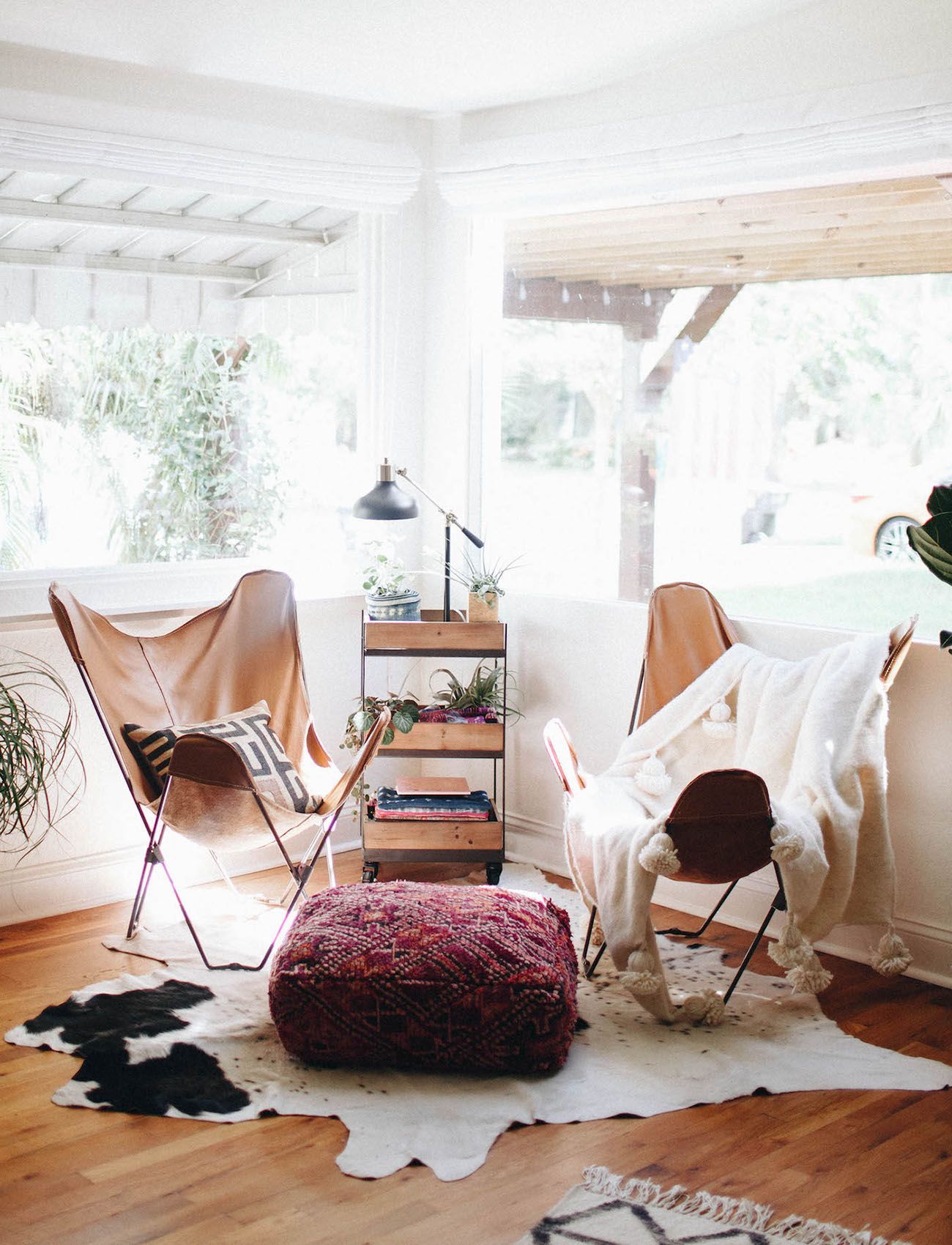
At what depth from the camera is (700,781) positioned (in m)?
2.96

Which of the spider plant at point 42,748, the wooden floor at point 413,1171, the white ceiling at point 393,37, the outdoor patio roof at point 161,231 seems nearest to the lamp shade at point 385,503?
the outdoor patio roof at point 161,231

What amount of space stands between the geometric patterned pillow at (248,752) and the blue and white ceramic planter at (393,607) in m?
0.57

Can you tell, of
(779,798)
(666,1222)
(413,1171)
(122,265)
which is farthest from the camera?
(122,265)

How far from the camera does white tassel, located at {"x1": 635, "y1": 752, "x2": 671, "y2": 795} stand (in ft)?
11.9

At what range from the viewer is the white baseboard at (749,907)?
11.5 feet

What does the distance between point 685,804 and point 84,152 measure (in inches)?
100

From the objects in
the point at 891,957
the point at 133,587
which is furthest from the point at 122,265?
the point at 891,957

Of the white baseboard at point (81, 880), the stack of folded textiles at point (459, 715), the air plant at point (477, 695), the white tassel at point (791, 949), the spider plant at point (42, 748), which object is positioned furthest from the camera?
the air plant at point (477, 695)

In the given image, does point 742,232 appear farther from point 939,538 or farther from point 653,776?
point 653,776

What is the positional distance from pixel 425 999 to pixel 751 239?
2430mm

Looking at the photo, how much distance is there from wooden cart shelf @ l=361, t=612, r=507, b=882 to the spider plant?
0.90m

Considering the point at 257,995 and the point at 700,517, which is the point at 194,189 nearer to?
the point at 700,517

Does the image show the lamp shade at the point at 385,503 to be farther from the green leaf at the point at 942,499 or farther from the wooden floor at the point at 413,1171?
the wooden floor at the point at 413,1171

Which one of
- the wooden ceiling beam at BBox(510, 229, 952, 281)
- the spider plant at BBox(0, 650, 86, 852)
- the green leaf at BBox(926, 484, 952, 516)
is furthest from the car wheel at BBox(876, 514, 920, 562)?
the spider plant at BBox(0, 650, 86, 852)
